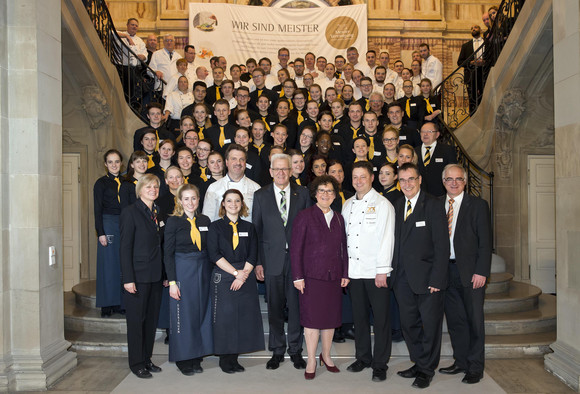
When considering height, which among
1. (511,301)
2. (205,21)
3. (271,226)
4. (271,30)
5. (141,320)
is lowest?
(511,301)

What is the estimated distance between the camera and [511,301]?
21.0 feet

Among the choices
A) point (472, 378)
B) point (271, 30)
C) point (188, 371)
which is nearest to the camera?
point (472, 378)

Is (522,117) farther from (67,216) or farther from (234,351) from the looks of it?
(67,216)

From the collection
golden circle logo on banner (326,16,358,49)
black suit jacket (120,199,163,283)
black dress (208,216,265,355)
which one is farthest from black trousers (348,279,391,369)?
golden circle logo on banner (326,16,358,49)

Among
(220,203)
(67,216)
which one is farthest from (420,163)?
(67,216)

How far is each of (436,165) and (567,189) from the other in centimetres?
194

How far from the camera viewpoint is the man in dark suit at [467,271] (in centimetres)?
489

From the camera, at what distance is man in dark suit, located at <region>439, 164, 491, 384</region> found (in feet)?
16.0

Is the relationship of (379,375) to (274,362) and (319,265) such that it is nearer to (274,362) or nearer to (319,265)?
(274,362)

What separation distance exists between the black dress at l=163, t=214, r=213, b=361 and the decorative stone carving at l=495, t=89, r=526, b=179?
19.2 feet

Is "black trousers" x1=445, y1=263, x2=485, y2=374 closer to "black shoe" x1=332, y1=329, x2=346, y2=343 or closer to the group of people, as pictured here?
the group of people

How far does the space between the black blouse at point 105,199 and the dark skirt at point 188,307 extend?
153 cm

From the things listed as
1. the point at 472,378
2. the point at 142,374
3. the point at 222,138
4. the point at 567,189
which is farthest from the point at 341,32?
the point at 142,374

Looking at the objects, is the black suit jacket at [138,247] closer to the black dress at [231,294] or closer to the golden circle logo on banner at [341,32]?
the black dress at [231,294]
